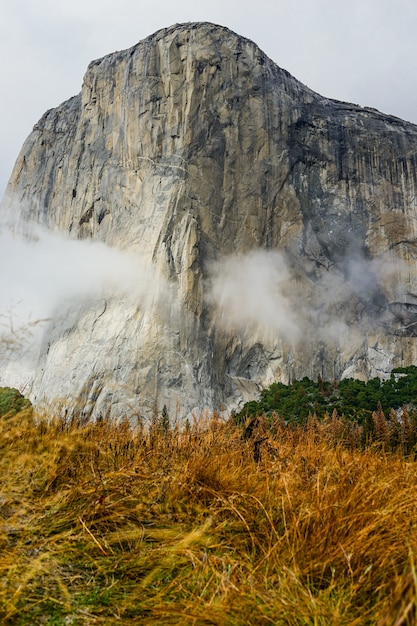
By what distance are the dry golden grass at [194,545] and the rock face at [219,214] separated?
32564mm

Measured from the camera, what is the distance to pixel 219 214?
143 feet

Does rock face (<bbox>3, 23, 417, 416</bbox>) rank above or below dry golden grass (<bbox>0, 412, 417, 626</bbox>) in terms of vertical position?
above

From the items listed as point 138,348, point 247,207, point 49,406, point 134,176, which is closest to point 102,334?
point 138,348

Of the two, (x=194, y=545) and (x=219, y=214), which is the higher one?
(x=219, y=214)

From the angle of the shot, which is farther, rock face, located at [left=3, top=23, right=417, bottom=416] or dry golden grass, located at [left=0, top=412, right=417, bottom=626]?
rock face, located at [left=3, top=23, right=417, bottom=416]

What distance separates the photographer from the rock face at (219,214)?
1543 inches

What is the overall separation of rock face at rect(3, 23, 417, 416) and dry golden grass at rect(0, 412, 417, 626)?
32.6 meters

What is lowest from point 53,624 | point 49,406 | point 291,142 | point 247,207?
point 53,624

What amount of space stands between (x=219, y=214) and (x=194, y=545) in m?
42.5

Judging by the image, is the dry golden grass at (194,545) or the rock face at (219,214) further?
the rock face at (219,214)

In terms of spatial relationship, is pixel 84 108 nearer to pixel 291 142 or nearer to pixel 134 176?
pixel 134 176

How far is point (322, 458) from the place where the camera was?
13.4 feet

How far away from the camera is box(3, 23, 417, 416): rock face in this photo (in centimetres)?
3919

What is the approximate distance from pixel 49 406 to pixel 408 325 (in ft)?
165
